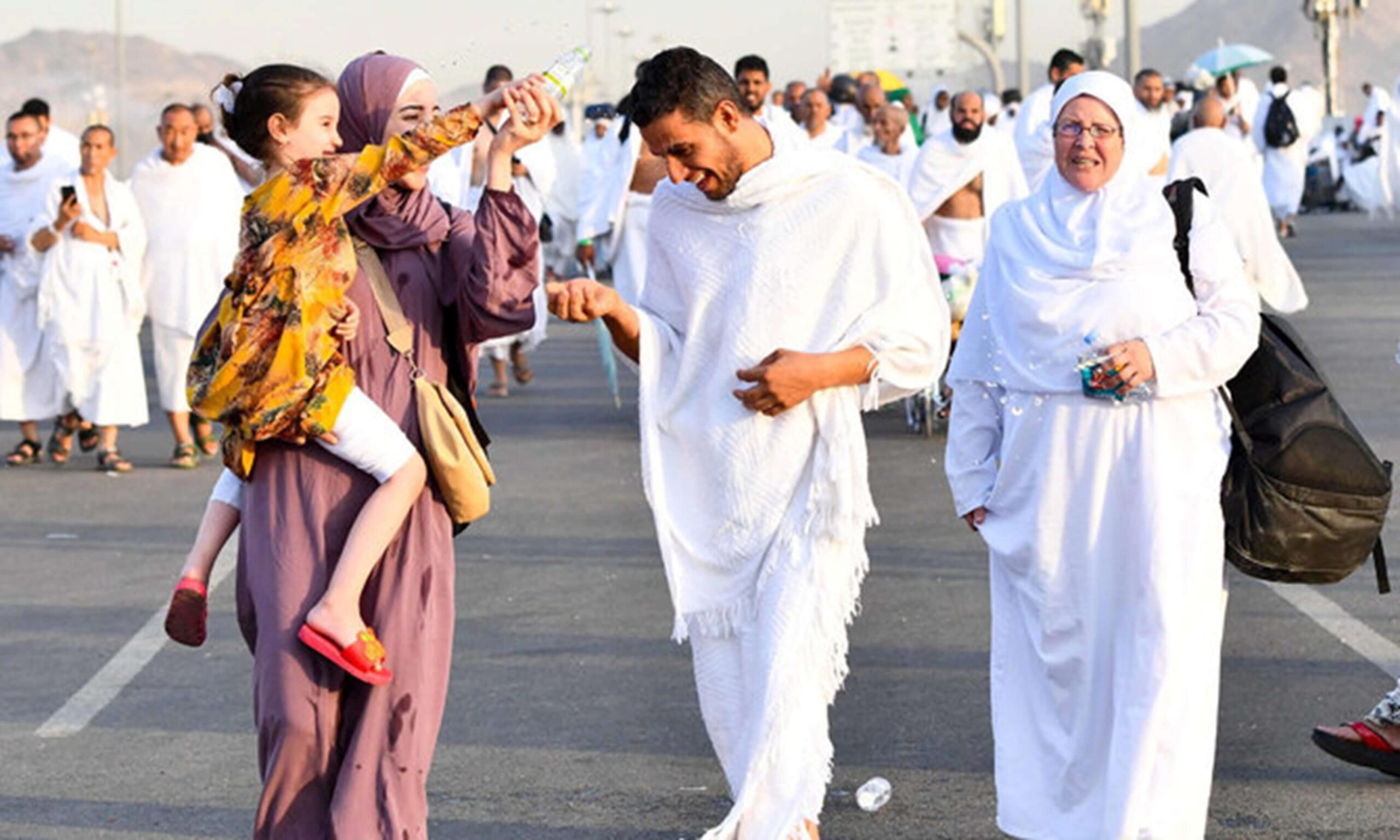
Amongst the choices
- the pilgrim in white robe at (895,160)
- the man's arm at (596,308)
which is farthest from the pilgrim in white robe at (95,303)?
the man's arm at (596,308)

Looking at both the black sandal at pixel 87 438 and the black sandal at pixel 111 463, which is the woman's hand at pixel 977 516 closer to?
the black sandal at pixel 111 463

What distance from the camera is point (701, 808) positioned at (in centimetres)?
695

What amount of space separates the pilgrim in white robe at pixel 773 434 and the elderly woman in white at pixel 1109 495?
317 millimetres

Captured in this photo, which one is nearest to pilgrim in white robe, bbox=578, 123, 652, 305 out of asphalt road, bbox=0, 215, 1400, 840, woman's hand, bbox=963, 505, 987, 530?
asphalt road, bbox=0, 215, 1400, 840

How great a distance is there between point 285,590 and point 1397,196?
33852 mm

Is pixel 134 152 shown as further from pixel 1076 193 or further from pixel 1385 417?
pixel 1076 193

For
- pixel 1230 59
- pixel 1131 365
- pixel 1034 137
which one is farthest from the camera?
pixel 1230 59

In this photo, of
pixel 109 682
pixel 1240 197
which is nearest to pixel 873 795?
pixel 109 682

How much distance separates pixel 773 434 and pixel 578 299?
2.47ft

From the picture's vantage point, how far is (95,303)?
15539 mm

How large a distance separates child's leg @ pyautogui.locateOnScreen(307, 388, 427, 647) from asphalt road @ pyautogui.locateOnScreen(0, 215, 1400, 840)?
6.28 feet

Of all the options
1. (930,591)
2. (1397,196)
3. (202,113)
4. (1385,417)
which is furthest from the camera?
(1397,196)

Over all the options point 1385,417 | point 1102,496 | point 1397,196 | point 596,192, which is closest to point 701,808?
point 1102,496

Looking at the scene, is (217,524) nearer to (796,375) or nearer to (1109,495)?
(796,375)
